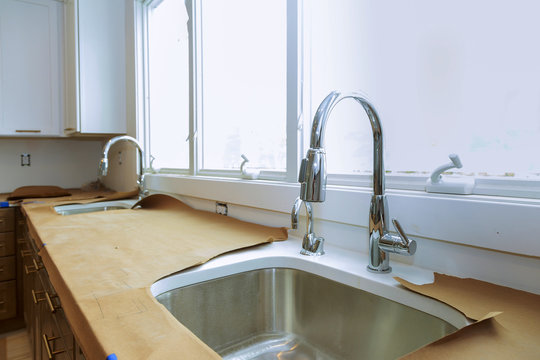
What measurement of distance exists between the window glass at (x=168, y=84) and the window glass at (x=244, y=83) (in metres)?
0.24

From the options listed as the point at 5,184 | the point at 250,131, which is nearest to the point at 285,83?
the point at 250,131

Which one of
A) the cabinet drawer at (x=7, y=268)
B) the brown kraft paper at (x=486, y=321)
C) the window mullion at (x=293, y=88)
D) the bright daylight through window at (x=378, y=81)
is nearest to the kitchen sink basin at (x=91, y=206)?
the bright daylight through window at (x=378, y=81)

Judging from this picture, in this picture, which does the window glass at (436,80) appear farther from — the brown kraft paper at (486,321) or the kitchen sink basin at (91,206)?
the kitchen sink basin at (91,206)

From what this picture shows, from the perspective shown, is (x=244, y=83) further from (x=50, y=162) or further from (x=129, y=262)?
(x=50, y=162)

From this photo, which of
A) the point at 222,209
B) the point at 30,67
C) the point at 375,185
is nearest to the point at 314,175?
the point at 375,185

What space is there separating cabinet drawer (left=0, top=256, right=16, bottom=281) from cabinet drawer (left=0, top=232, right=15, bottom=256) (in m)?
0.03

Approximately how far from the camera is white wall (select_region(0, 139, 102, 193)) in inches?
111

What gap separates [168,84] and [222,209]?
1.10m

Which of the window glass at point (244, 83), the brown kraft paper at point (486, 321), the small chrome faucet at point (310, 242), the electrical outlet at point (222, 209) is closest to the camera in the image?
the brown kraft paper at point (486, 321)

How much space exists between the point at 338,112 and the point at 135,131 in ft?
5.97

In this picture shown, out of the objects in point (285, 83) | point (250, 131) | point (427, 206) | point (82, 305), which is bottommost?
point (82, 305)

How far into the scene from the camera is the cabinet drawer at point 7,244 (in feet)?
7.11

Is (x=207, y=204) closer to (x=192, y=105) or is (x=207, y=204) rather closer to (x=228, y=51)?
(x=192, y=105)

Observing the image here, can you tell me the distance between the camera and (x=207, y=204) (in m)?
1.60
